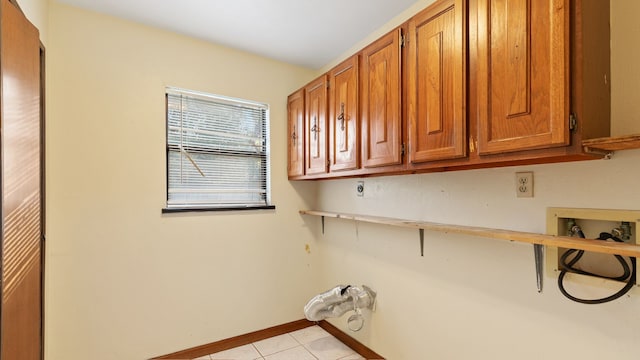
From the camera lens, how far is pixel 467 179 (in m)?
1.69

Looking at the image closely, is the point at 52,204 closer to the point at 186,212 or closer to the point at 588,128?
the point at 186,212

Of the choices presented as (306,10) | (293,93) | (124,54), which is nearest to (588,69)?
(306,10)

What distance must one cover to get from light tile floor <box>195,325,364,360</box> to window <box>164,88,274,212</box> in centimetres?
117

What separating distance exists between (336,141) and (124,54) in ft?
5.42

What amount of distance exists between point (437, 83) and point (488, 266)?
991 mm

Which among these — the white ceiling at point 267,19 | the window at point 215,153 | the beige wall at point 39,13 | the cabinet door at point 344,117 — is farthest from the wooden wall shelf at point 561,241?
the beige wall at point 39,13

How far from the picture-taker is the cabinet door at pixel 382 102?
167 centimetres

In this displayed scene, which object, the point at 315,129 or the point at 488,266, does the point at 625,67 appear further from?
the point at 315,129

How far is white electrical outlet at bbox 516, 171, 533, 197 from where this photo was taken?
1403 mm

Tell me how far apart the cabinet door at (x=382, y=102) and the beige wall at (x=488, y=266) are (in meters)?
0.39

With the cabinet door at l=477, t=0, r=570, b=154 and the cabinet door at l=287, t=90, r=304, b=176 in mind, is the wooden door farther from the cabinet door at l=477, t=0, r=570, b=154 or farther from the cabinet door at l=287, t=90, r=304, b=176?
the cabinet door at l=477, t=0, r=570, b=154

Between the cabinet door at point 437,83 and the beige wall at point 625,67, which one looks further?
the cabinet door at point 437,83

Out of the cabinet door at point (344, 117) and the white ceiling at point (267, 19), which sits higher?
the white ceiling at point (267, 19)

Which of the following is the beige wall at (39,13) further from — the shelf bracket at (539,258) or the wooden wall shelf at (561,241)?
the shelf bracket at (539,258)
